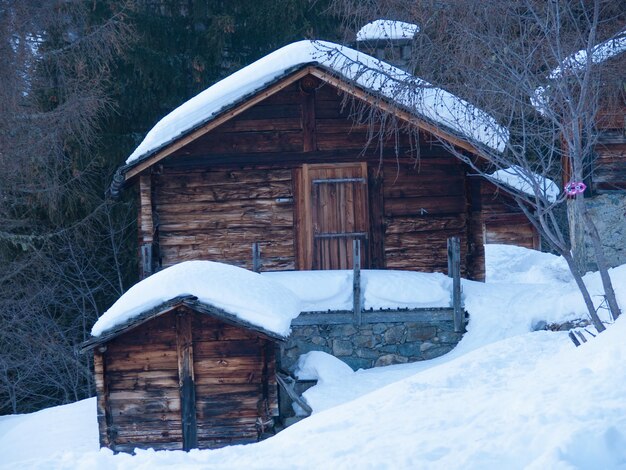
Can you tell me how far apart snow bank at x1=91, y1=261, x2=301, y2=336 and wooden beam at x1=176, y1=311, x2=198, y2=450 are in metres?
0.39

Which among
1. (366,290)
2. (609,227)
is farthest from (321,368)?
(609,227)

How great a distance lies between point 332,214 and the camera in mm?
15109

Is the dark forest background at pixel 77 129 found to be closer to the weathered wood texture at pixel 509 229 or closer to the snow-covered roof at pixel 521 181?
the weathered wood texture at pixel 509 229

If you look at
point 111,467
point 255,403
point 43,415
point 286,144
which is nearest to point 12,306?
point 43,415

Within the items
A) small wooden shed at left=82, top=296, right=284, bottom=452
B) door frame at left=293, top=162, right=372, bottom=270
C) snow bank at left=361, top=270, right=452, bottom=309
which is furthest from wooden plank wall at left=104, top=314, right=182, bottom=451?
door frame at left=293, top=162, right=372, bottom=270

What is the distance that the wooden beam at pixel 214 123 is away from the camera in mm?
14312

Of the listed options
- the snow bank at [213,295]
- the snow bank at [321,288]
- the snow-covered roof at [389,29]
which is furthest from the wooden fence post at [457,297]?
the snow-covered roof at [389,29]

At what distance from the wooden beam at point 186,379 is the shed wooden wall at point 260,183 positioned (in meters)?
3.71

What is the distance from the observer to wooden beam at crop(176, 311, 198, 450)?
11.4 metres

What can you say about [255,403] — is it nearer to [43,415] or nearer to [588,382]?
[43,415]

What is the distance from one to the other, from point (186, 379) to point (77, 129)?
7.82 m

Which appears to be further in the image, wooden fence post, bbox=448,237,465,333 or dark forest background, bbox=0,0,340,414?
dark forest background, bbox=0,0,340,414

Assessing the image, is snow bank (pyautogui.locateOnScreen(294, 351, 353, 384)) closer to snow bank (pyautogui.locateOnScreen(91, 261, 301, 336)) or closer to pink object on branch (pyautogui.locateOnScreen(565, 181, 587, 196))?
snow bank (pyautogui.locateOnScreen(91, 261, 301, 336))

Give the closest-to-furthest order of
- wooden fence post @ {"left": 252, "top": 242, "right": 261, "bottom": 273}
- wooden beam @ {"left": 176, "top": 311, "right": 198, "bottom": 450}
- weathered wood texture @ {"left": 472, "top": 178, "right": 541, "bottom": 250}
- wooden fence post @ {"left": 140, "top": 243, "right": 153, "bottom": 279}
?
wooden beam @ {"left": 176, "top": 311, "right": 198, "bottom": 450}
wooden fence post @ {"left": 252, "top": 242, "right": 261, "bottom": 273}
wooden fence post @ {"left": 140, "top": 243, "right": 153, "bottom": 279}
weathered wood texture @ {"left": 472, "top": 178, "right": 541, "bottom": 250}
